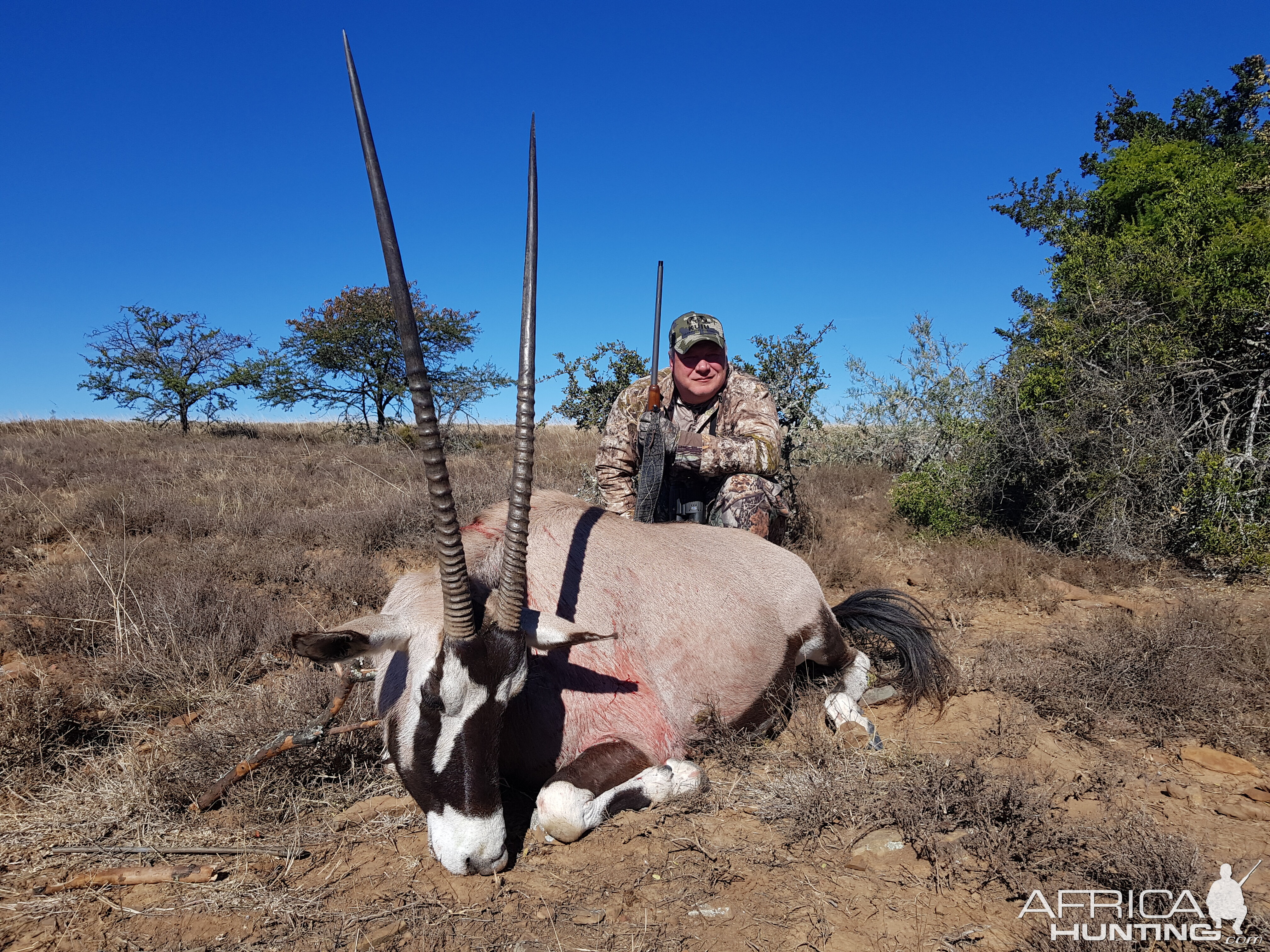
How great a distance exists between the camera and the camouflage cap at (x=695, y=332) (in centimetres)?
578

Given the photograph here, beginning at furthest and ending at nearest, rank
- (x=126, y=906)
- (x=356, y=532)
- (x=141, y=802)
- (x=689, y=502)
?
(x=356, y=532) → (x=689, y=502) → (x=141, y=802) → (x=126, y=906)

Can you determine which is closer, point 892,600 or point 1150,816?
point 1150,816

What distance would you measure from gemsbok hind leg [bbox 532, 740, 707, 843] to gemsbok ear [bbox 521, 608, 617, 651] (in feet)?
1.88

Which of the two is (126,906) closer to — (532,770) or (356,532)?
(532,770)

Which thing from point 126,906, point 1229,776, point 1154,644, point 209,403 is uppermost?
point 209,403

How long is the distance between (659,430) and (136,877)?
12.9 ft

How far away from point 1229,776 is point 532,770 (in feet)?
10.6

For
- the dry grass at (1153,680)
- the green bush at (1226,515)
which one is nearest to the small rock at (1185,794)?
the dry grass at (1153,680)

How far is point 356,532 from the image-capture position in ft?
23.6

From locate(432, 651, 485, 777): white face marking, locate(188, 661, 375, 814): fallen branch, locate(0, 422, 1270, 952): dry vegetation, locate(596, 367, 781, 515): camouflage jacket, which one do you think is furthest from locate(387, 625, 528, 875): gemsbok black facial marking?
locate(596, 367, 781, 515): camouflage jacket

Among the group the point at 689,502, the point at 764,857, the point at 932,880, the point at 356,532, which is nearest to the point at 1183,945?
the point at 932,880

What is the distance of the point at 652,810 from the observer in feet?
10.1

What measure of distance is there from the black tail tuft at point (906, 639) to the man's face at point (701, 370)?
6.98 feet

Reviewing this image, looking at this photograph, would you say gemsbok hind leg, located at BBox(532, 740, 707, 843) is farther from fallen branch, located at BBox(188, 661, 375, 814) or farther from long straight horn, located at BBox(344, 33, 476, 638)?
fallen branch, located at BBox(188, 661, 375, 814)
